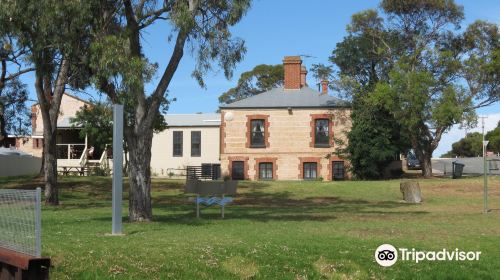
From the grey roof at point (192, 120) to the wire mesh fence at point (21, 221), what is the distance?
4133cm

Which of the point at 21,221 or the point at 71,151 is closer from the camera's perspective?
the point at 21,221

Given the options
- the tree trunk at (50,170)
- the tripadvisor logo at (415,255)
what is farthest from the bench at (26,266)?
the tree trunk at (50,170)

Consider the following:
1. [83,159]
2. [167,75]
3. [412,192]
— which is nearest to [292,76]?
[83,159]

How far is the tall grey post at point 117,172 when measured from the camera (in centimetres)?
1314

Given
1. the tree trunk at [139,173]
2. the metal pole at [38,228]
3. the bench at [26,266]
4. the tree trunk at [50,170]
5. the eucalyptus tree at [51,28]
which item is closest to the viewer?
the bench at [26,266]

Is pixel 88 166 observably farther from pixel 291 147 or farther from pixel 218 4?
pixel 218 4

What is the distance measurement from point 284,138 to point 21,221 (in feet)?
119

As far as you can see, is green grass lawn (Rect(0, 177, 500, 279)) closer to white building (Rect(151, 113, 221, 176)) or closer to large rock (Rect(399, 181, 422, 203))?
large rock (Rect(399, 181, 422, 203))

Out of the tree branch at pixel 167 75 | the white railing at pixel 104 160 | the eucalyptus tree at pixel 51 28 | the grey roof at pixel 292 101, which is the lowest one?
the white railing at pixel 104 160

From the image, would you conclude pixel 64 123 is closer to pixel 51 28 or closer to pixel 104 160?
pixel 104 160

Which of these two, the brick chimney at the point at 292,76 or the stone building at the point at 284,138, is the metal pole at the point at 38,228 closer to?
the stone building at the point at 284,138

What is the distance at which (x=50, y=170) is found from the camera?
2467 cm

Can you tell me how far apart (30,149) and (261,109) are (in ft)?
84.1

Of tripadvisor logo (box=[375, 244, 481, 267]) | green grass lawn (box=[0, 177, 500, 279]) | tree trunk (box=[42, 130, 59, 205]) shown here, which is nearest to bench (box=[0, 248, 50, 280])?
green grass lawn (box=[0, 177, 500, 279])
